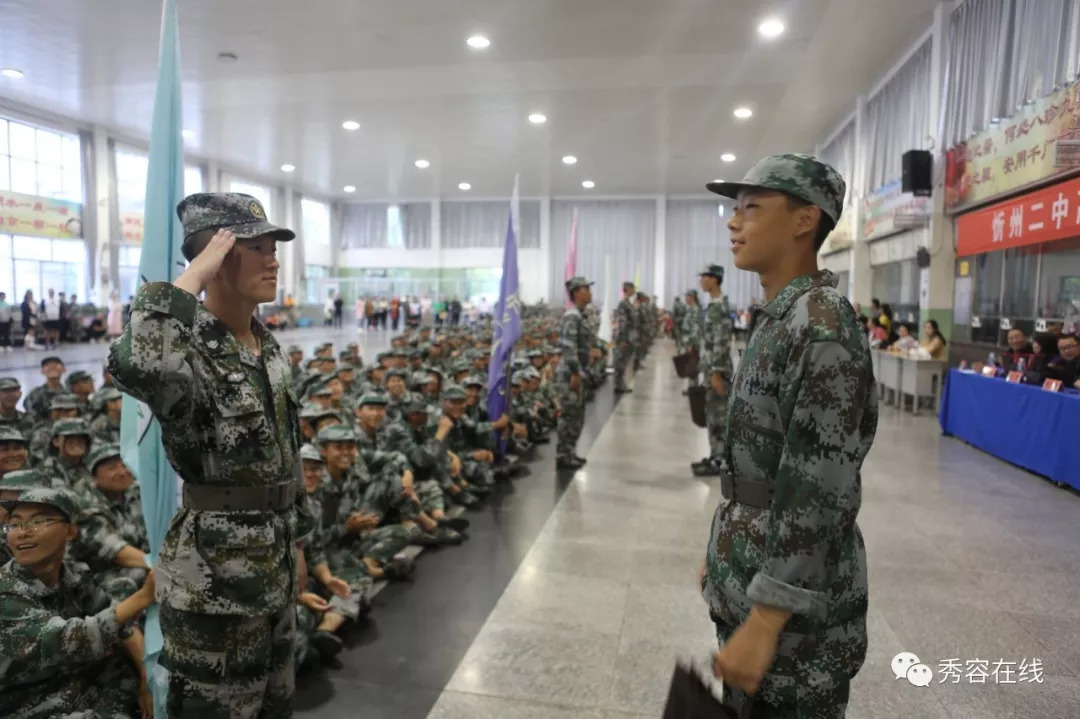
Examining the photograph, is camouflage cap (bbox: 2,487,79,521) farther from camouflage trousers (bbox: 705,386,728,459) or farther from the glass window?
the glass window

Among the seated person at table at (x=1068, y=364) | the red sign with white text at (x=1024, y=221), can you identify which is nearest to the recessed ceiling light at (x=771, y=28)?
the red sign with white text at (x=1024, y=221)

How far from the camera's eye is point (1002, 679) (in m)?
2.61

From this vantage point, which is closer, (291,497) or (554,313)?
(291,497)

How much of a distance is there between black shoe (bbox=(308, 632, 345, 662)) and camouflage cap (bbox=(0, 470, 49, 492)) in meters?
1.11

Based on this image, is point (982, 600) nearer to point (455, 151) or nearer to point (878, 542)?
point (878, 542)

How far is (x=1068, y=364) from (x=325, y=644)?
A: 593 centimetres

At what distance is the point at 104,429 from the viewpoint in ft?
14.1

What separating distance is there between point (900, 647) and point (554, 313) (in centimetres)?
1965

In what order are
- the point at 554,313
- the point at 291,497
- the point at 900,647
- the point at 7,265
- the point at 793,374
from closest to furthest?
the point at 793,374, the point at 291,497, the point at 900,647, the point at 7,265, the point at 554,313

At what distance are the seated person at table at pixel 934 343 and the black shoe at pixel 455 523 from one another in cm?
657

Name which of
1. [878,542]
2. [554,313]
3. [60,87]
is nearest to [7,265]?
[60,87]

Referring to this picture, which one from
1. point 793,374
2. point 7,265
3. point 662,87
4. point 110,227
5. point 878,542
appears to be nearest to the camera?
point 793,374

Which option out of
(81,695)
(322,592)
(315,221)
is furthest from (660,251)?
(81,695)

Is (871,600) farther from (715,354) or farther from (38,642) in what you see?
(38,642)
